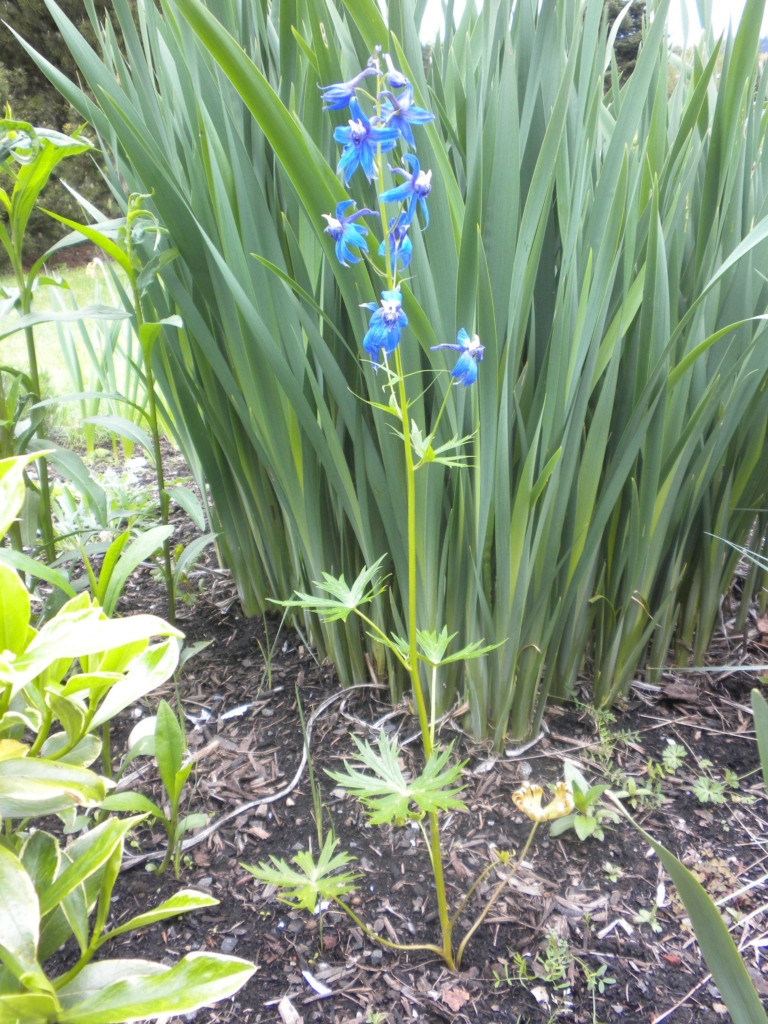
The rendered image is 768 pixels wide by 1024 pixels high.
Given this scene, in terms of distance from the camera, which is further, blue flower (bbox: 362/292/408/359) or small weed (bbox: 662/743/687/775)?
small weed (bbox: 662/743/687/775)

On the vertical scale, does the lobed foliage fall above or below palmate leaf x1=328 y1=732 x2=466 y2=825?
above

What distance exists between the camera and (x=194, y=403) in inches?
49.0

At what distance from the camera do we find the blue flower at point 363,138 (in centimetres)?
59

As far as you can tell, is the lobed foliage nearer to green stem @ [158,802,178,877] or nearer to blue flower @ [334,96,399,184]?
blue flower @ [334,96,399,184]

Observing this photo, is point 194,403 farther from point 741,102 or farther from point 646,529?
point 741,102

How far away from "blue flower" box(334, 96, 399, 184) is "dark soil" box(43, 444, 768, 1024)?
88cm

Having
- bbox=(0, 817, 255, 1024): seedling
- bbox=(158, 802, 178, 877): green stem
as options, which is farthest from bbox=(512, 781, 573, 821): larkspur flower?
bbox=(158, 802, 178, 877): green stem

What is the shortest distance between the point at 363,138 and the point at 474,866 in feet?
3.05

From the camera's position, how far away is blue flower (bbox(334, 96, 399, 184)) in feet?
1.92

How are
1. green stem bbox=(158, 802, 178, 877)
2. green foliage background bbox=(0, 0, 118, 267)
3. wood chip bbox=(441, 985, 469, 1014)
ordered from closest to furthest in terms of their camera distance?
wood chip bbox=(441, 985, 469, 1014) < green stem bbox=(158, 802, 178, 877) < green foliage background bbox=(0, 0, 118, 267)

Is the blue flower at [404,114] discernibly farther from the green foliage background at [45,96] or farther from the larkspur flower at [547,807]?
the green foliage background at [45,96]

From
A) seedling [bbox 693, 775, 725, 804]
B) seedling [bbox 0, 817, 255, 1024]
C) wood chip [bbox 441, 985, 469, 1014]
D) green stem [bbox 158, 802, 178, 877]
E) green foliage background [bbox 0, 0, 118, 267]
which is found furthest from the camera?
green foliage background [bbox 0, 0, 118, 267]

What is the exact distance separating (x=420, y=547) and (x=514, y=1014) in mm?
596

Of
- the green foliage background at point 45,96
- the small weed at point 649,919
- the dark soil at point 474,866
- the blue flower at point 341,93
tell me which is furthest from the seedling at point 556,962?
the green foliage background at point 45,96
